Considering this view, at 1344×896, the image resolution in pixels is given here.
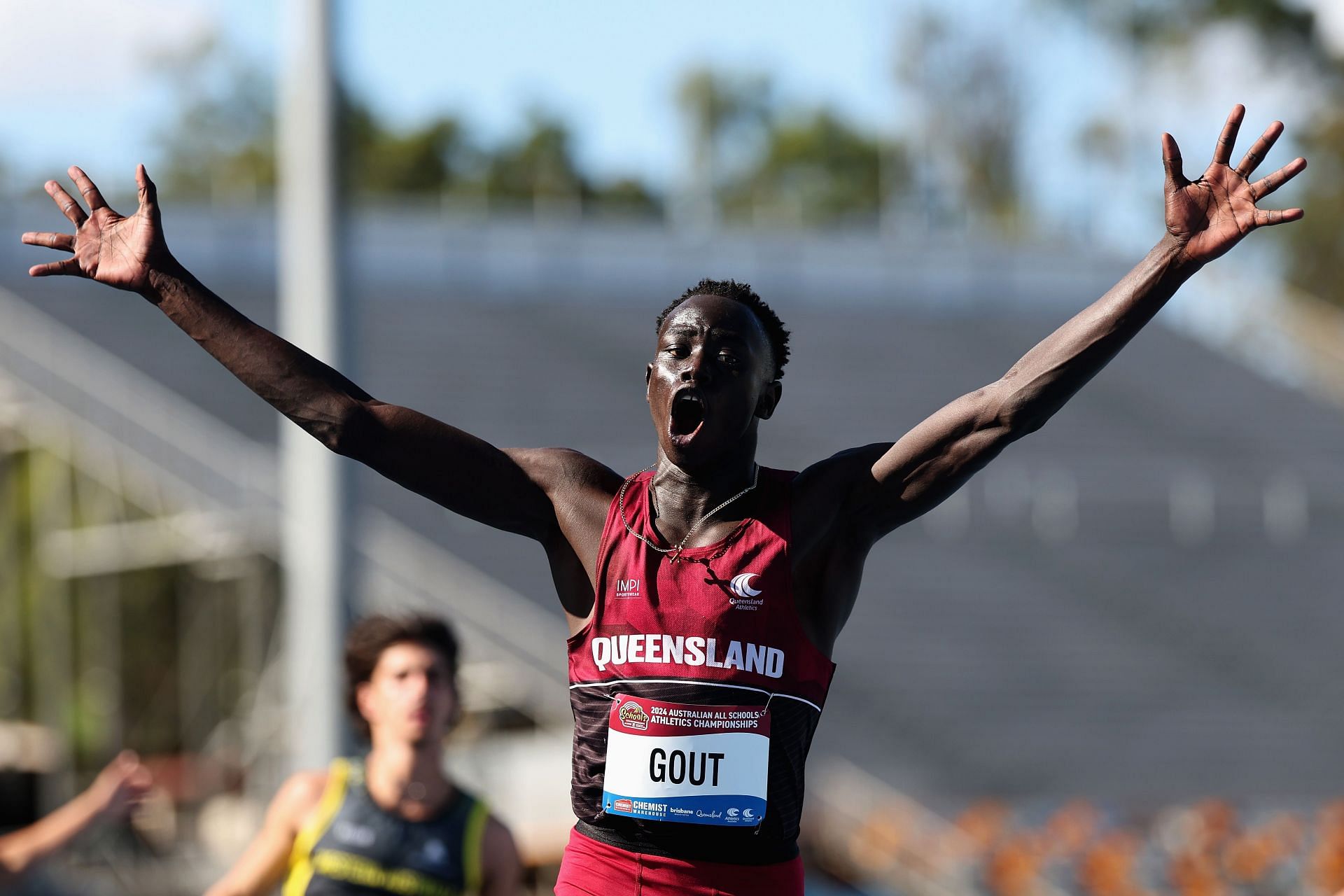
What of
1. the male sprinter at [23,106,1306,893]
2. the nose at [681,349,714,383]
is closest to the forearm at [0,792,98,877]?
the male sprinter at [23,106,1306,893]

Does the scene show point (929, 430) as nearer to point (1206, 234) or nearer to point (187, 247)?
point (1206, 234)

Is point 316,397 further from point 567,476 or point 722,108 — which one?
point 722,108

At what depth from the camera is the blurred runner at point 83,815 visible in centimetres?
529

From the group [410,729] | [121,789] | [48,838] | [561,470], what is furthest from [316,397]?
[48,838]

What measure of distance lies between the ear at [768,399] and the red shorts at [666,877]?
0.86 m

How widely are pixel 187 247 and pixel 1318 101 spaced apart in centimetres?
3041

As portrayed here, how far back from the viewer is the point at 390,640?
5395 millimetres

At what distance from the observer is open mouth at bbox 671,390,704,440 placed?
335 centimetres

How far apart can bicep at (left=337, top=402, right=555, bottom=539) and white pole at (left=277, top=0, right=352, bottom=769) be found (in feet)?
12.5

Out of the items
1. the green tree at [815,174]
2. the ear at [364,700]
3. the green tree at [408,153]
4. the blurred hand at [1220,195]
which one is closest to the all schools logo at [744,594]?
the blurred hand at [1220,195]

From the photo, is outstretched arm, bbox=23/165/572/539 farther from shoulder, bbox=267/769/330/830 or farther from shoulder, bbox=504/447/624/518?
shoulder, bbox=267/769/330/830

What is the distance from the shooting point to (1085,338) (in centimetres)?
339

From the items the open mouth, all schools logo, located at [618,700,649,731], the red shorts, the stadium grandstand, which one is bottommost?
the red shorts

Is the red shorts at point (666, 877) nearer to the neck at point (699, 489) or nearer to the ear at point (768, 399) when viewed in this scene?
the neck at point (699, 489)
